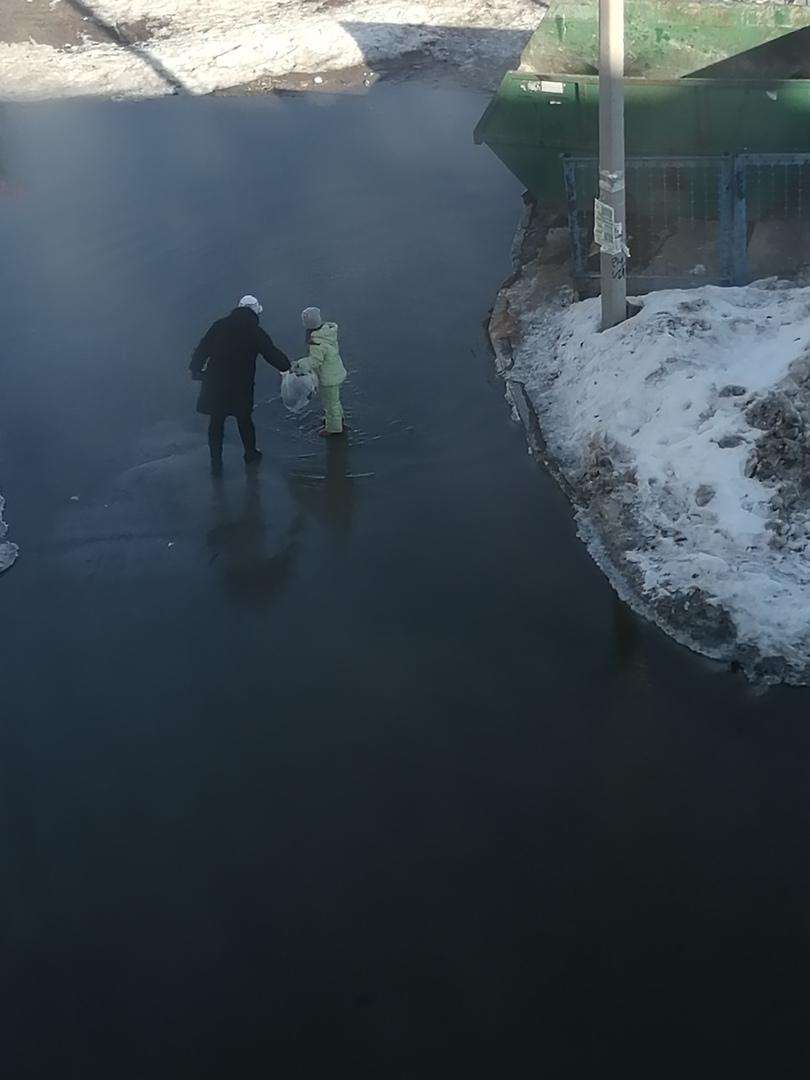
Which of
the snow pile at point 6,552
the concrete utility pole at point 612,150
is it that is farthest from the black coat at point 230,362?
the concrete utility pole at point 612,150

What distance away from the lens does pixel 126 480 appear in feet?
32.8

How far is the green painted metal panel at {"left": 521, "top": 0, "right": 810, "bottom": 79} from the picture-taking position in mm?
13695

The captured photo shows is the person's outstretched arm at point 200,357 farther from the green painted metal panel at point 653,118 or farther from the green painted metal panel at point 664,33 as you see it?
the green painted metal panel at point 664,33

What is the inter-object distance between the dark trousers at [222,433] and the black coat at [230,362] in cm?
8

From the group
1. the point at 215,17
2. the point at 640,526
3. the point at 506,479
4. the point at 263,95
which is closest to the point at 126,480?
the point at 506,479

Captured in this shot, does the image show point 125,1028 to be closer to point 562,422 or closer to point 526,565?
point 526,565

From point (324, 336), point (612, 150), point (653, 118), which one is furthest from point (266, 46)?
point (324, 336)

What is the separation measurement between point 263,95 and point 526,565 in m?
13.3

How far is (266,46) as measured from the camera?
2058cm

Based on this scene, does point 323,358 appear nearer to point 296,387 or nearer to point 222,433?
point 296,387

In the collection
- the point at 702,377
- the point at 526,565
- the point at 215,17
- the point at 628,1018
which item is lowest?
the point at 628,1018

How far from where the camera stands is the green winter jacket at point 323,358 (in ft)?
32.5

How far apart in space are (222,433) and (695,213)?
5.83 m

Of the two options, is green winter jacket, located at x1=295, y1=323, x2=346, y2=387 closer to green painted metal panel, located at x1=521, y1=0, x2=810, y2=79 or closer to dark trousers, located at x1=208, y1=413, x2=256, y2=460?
dark trousers, located at x1=208, y1=413, x2=256, y2=460
